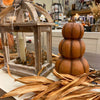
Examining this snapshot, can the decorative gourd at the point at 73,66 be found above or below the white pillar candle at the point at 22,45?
below

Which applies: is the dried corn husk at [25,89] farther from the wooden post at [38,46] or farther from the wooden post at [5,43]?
the wooden post at [5,43]

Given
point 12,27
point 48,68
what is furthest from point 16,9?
point 48,68

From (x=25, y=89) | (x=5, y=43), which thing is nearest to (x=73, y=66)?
(x=25, y=89)

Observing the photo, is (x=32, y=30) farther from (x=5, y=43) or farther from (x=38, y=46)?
(x=5, y=43)

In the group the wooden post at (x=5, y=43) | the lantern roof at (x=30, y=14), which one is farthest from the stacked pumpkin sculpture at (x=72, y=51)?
the wooden post at (x=5, y=43)

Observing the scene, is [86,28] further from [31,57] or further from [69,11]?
[31,57]

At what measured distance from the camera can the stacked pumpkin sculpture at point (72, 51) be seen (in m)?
0.37

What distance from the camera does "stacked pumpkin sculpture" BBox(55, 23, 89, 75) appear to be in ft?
1.21

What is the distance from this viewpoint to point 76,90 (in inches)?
12.3

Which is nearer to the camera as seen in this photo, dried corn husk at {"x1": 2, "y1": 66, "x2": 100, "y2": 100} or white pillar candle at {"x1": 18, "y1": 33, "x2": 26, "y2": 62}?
dried corn husk at {"x1": 2, "y1": 66, "x2": 100, "y2": 100}

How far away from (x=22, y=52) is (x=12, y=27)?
0.12 m

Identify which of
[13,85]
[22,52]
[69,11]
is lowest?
[13,85]

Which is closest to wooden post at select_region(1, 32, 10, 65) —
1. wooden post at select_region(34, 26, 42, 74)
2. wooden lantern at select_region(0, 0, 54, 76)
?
wooden lantern at select_region(0, 0, 54, 76)

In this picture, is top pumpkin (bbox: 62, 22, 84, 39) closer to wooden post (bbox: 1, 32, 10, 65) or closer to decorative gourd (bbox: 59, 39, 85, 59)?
decorative gourd (bbox: 59, 39, 85, 59)
